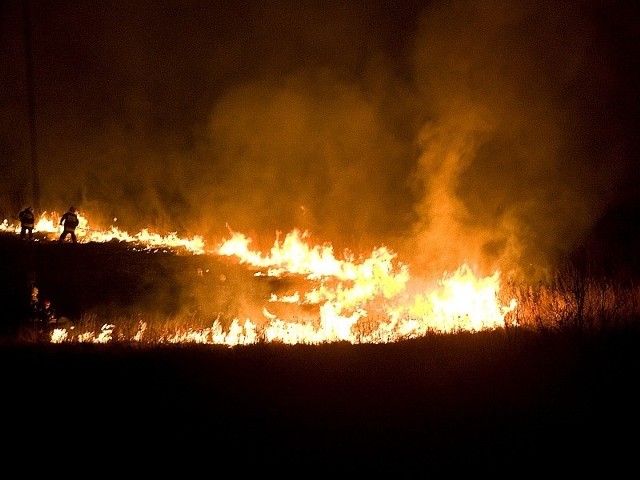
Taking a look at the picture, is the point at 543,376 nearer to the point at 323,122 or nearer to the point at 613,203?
the point at 613,203

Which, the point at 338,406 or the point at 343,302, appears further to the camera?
the point at 343,302

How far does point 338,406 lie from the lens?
17.0 ft

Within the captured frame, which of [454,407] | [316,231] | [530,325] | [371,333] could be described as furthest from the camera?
[316,231]

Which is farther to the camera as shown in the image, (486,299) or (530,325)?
(486,299)

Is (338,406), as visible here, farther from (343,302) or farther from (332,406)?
(343,302)

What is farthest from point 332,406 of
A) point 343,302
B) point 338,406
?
point 343,302

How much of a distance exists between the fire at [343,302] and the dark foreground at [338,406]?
108 cm

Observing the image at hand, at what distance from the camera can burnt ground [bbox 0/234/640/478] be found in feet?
14.2

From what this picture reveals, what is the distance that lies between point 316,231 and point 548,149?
719 centimetres

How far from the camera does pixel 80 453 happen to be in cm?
441

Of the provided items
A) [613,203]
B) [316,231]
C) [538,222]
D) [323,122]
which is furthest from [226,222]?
[613,203]

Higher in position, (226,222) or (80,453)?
(226,222)

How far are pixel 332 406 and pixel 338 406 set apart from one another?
55 millimetres

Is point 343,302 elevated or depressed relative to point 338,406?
elevated
